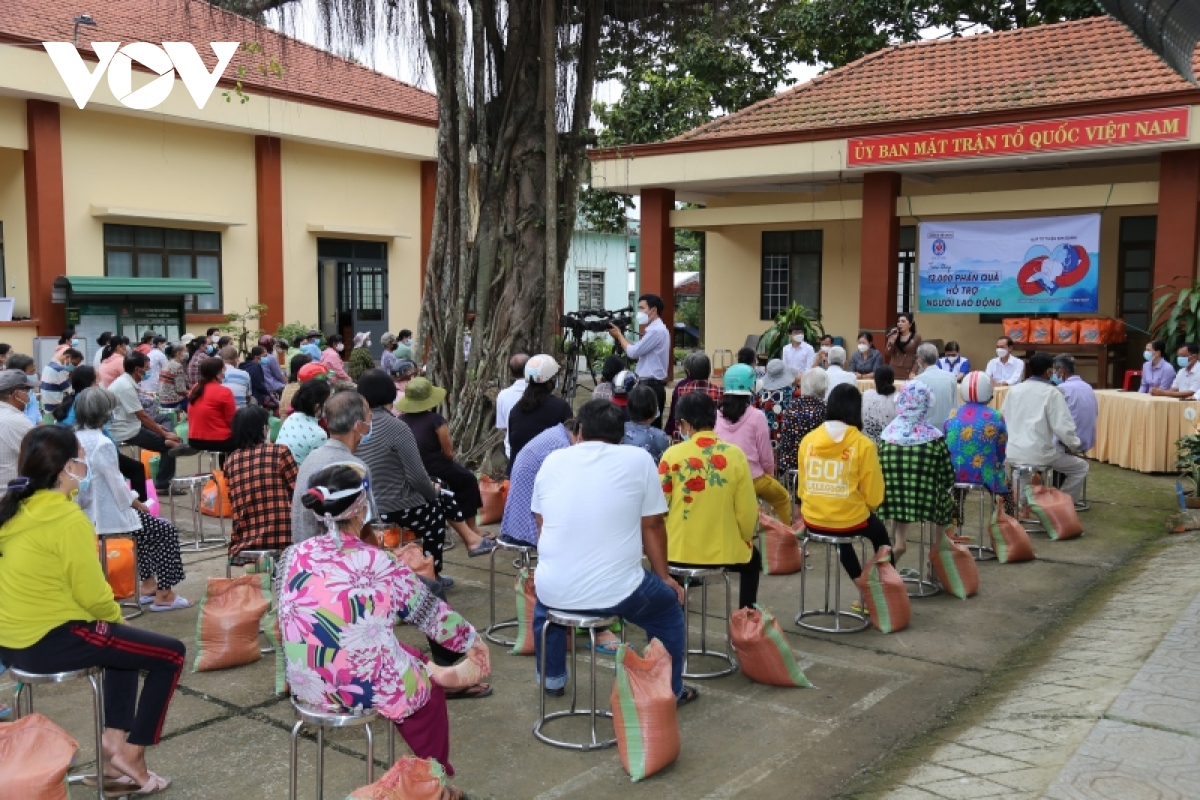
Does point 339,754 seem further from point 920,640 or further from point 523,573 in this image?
point 920,640

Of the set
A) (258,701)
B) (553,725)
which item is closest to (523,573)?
(553,725)

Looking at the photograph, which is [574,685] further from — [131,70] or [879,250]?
[131,70]

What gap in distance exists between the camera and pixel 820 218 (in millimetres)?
16328

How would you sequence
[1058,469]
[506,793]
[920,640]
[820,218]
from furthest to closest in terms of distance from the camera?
1. [820,218]
2. [1058,469]
3. [920,640]
4. [506,793]

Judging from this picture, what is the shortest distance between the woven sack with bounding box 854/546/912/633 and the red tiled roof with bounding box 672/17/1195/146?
1004 centimetres

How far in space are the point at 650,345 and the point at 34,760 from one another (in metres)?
6.56

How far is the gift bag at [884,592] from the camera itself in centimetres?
579

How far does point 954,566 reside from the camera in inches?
259

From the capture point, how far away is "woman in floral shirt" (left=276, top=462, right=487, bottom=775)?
3.22m

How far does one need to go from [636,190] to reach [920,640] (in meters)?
13.6

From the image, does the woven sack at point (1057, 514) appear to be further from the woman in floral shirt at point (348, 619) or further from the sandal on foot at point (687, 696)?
the woman in floral shirt at point (348, 619)

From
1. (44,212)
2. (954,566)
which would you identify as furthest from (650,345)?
(44,212)

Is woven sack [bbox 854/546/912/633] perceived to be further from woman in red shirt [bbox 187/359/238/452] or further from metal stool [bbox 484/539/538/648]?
woman in red shirt [bbox 187/359/238/452]

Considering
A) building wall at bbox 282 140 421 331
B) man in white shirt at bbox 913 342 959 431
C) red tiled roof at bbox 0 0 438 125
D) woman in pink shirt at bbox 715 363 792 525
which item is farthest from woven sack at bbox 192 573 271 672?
building wall at bbox 282 140 421 331
